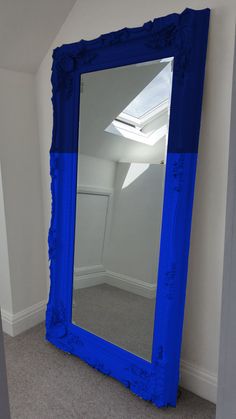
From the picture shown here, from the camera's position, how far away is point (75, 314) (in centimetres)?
179

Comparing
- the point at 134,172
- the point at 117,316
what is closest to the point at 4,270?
the point at 117,316

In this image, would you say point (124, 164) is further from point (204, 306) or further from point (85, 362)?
point (85, 362)

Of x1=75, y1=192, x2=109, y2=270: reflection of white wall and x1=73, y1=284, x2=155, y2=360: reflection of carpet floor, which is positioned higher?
x1=75, y1=192, x2=109, y2=270: reflection of white wall

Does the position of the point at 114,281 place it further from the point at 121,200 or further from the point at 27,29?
the point at 27,29

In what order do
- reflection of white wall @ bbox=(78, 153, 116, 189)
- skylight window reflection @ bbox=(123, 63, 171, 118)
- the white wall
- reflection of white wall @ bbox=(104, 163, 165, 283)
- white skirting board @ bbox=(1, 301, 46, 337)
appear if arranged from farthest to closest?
white skirting board @ bbox=(1, 301, 46, 337), reflection of white wall @ bbox=(78, 153, 116, 189), reflection of white wall @ bbox=(104, 163, 165, 283), skylight window reflection @ bbox=(123, 63, 171, 118), the white wall

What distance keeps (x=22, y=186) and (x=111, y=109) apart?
778 millimetres

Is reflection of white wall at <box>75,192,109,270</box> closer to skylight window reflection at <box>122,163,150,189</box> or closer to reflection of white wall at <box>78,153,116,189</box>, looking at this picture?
reflection of white wall at <box>78,153,116,189</box>

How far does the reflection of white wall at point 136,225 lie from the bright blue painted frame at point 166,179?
0.30 feet

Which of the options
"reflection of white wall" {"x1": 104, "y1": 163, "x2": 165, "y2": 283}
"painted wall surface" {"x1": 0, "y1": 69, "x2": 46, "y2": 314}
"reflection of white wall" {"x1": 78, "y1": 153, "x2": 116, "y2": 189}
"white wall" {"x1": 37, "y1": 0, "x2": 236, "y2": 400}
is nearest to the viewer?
"white wall" {"x1": 37, "y1": 0, "x2": 236, "y2": 400}

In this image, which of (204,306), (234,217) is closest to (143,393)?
(204,306)

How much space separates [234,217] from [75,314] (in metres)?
1.28

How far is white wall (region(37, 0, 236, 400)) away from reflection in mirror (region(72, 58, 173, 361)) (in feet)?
0.63

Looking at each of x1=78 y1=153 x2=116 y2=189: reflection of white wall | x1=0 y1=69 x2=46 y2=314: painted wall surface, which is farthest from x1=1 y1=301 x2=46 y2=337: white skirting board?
x1=78 y1=153 x2=116 y2=189: reflection of white wall

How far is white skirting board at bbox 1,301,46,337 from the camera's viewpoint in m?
1.98
